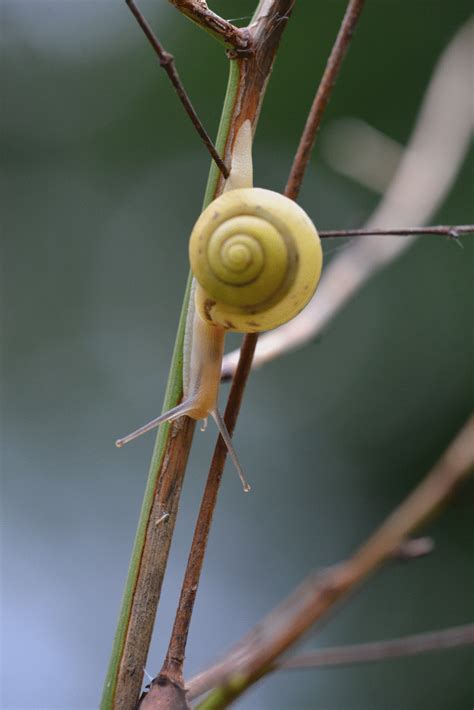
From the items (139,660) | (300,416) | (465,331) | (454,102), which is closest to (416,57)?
(465,331)

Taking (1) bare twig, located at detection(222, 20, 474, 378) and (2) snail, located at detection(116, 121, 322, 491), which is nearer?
(2) snail, located at detection(116, 121, 322, 491)

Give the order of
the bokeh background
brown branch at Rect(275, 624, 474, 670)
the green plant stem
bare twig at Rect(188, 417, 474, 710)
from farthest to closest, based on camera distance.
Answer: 1. the bokeh background
2. the green plant stem
3. brown branch at Rect(275, 624, 474, 670)
4. bare twig at Rect(188, 417, 474, 710)

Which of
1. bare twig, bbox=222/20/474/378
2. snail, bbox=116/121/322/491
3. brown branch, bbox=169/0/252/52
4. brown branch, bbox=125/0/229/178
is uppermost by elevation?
bare twig, bbox=222/20/474/378

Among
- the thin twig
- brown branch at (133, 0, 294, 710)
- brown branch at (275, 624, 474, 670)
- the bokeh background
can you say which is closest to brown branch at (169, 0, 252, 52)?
brown branch at (133, 0, 294, 710)

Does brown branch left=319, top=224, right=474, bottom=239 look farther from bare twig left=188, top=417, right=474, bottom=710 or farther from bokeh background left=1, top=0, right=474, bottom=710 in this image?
bokeh background left=1, top=0, right=474, bottom=710

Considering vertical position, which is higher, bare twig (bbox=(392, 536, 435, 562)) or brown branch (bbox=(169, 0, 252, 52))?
brown branch (bbox=(169, 0, 252, 52))

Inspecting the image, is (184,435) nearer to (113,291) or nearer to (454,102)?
(454,102)

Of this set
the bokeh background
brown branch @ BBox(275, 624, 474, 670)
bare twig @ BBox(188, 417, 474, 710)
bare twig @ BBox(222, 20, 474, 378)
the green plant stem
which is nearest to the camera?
bare twig @ BBox(188, 417, 474, 710)
